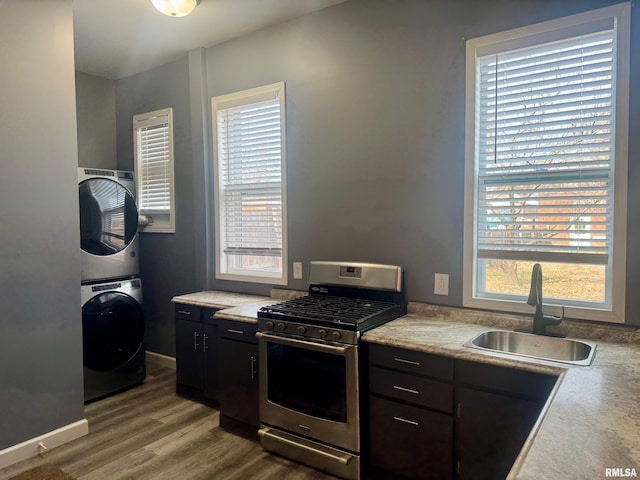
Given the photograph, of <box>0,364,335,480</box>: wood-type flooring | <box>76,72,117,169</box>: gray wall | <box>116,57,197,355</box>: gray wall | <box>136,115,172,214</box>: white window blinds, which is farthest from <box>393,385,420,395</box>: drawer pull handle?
<box>76,72,117,169</box>: gray wall

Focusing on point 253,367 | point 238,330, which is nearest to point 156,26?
point 238,330

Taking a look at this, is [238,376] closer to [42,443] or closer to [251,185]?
[42,443]

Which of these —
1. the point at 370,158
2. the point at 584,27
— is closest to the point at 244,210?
the point at 370,158

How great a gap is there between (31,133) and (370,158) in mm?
2066

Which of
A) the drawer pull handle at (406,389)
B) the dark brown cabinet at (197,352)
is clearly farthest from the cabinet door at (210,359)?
the drawer pull handle at (406,389)

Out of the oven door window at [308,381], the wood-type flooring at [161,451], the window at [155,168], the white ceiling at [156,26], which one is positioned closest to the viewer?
the oven door window at [308,381]

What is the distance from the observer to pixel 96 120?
14.0 feet

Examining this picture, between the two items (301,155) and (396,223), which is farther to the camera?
(301,155)

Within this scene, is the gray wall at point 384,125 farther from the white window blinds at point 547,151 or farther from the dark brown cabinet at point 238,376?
the dark brown cabinet at point 238,376

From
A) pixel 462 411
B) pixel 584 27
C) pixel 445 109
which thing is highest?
pixel 584 27

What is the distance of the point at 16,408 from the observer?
2.56 metres

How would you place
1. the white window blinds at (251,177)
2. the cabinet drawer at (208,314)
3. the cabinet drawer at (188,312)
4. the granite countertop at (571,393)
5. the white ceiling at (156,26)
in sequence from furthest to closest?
the white window blinds at (251,177) → the cabinet drawer at (188,312) → the cabinet drawer at (208,314) → the white ceiling at (156,26) → the granite countertop at (571,393)

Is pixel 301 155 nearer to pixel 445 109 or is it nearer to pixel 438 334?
pixel 445 109

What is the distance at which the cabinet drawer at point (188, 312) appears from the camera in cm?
327
